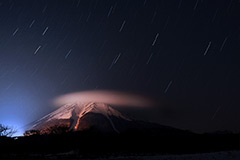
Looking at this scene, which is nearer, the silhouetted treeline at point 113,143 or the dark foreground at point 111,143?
the dark foreground at point 111,143

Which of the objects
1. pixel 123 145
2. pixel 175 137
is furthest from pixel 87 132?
pixel 175 137

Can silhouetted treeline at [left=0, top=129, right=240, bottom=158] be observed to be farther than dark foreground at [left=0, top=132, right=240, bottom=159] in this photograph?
Yes

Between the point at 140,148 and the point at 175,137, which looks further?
the point at 175,137

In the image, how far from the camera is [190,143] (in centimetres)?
4475

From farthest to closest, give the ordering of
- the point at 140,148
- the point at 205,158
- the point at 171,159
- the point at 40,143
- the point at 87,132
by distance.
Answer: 1. the point at 87,132
2. the point at 40,143
3. the point at 140,148
4. the point at 205,158
5. the point at 171,159

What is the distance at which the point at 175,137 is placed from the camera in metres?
48.3

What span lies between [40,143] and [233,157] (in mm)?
43652

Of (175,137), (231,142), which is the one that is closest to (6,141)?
(175,137)

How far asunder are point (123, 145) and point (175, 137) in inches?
513

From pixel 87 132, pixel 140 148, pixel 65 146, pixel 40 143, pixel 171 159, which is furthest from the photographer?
pixel 87 132

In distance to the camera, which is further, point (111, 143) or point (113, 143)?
point (113, 143)

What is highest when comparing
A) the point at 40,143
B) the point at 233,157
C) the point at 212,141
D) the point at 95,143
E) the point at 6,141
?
the point at 233,157

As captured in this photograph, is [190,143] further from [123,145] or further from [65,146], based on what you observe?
[65,146]

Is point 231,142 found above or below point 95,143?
above
